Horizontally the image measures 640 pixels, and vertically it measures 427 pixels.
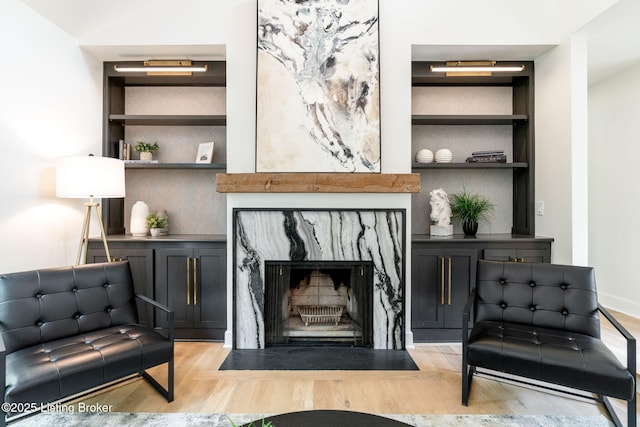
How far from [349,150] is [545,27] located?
2.09m

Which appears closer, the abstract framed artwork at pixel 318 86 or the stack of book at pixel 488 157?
the abstract framed artwork at pixel 318 86

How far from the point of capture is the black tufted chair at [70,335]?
1714mm

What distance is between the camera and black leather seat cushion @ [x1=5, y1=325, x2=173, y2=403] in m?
1.67

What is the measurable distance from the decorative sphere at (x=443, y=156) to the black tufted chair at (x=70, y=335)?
9.14ft

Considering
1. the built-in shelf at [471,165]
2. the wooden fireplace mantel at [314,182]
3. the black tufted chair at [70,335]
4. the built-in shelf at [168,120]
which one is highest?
the built-in shelf at [168,120]

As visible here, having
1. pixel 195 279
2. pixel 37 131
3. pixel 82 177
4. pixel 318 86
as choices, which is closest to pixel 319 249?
pixel 195 279

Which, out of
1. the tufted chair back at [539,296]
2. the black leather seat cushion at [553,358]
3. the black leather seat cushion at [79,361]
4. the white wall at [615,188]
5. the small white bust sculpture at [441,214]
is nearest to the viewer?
the black leather seat cushion at [79,361]

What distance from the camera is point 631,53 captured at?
3.30 metres

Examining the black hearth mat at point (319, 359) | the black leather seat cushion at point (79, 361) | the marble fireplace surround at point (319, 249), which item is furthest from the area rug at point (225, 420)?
the marble fireplace surround at point (319, 249)


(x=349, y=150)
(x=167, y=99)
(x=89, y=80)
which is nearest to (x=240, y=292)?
(x=349, y=150)

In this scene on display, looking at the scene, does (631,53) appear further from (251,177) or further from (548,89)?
(251,177)

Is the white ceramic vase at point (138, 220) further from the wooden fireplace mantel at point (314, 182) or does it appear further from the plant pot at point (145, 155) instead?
the wooden fireplace mantel at point (314, 182)

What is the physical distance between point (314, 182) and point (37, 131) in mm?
2235

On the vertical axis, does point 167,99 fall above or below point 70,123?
above
